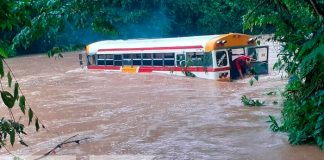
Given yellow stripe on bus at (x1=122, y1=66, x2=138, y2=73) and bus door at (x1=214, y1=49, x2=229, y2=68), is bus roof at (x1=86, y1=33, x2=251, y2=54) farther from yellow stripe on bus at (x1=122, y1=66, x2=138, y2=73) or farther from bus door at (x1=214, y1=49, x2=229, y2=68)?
yellow stripe on bus at (x1=122, y1=66, x2=138, y2=73)

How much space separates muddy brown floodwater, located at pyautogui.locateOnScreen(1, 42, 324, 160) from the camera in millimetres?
7980

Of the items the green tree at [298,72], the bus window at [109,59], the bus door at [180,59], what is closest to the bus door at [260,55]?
the bus door at [180,59]

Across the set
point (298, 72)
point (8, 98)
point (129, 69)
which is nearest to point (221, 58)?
point (129, 69)

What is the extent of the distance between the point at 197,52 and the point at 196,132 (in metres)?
6.04

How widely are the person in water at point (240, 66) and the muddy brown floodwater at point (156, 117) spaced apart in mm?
342

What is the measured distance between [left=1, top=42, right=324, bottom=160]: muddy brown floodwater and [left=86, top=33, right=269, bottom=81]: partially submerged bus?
1.06 ft

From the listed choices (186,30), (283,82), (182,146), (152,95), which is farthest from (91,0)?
(186,30)

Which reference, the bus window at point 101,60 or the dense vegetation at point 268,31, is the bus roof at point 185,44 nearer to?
the bus window at point 101,60

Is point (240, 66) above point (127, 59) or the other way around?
the other way around

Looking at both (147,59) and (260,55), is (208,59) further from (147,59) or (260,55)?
(147,59)

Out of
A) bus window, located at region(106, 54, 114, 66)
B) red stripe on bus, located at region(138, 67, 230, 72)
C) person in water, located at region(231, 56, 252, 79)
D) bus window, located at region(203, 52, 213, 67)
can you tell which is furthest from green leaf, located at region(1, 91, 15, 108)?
bus window, located at region(106, 54, 114, 66)

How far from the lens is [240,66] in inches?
607

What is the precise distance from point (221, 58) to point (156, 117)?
4522 mm

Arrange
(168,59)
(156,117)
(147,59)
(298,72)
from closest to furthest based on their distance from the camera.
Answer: (298,72) → (156,117) → (168,59) → (147,59)
